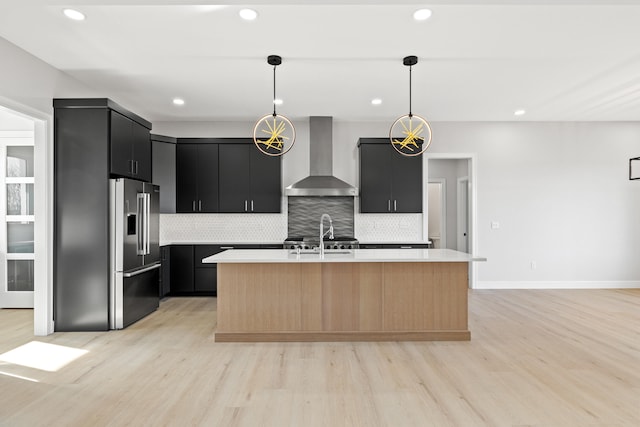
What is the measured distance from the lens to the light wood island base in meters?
3.71

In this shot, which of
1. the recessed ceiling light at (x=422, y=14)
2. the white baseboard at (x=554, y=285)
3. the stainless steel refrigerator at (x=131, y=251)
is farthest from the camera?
the white baseboard at (x=554, y=285)

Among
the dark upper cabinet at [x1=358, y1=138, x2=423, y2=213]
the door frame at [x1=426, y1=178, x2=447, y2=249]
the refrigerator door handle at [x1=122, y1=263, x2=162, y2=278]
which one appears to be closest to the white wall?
the dark upper cabinet at [x1=358, y1=138, x2=423, y2=213]

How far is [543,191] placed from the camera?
6.50 meters

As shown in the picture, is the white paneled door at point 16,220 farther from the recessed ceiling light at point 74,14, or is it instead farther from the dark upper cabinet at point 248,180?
the recessed ceiling light at point 74,14

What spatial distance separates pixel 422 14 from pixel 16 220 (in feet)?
18.2

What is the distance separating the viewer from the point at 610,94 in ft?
16.5

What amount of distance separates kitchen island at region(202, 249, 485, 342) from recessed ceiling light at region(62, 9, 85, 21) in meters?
2.35

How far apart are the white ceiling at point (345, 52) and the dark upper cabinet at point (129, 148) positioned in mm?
567

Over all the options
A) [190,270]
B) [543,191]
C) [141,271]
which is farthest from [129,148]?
[543,191]

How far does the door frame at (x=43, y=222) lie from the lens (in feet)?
12.8

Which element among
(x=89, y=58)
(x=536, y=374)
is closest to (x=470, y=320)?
(x=536, y=374)

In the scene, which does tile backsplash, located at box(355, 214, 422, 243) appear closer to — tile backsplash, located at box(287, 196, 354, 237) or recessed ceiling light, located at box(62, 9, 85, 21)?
tile backsplash, located at box(287, 196, 354, 237)

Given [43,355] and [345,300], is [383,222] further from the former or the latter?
[43,355]

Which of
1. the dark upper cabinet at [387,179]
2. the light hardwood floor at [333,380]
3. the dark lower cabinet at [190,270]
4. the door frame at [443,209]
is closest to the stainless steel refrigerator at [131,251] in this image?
the light hardwood floor at [333,380]
